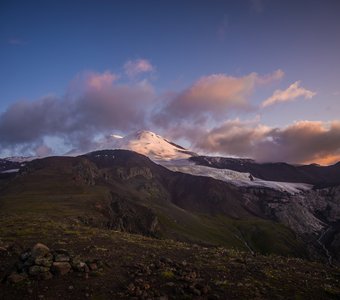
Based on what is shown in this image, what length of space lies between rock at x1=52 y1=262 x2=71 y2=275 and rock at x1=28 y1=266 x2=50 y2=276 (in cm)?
43

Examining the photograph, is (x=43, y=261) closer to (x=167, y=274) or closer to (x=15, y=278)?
(x=15, y=278)

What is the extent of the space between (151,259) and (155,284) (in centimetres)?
800

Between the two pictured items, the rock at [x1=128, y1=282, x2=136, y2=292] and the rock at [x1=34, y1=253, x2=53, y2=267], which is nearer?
the rock at [x1=128, y1=282, x2=136, y2=292]

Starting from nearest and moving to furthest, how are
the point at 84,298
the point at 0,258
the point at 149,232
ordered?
the point at 84,298 < the point at 0,258 < the point at 149,232

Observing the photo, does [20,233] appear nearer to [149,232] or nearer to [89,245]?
[89,245]

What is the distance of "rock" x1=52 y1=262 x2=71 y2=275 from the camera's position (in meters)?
25.3

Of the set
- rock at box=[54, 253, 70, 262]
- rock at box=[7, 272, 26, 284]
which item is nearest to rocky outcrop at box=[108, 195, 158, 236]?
rock at box=[54, 253, 70, 262]

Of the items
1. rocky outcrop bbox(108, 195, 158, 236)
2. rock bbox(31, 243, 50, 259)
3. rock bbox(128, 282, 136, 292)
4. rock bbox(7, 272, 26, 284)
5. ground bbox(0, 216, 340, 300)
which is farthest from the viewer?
rocky outcrop bbox(108, 195, 158, 236)

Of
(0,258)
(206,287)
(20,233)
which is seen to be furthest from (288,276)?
(20,233)

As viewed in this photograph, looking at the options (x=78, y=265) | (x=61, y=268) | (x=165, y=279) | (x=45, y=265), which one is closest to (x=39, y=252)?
(x=45, y=265)

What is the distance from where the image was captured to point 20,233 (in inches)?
1839

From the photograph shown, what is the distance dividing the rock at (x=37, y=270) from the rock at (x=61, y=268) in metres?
0.43

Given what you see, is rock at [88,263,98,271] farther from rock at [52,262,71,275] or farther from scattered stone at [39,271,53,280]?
scattered stone at [39,271,53,280]

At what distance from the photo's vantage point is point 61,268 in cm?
2548
